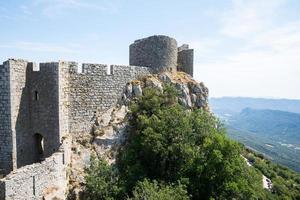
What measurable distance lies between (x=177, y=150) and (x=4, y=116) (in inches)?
494

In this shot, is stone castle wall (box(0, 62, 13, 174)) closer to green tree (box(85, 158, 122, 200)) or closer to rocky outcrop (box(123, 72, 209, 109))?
green tree (box(85, 158, 122, 200))

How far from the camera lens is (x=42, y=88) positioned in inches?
928

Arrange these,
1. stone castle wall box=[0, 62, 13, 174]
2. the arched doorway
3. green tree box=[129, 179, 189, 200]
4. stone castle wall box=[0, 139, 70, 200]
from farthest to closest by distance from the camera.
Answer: the arched doorway → stone castle wall box=[0, 62, 13, 174] → green tree box=[129, 179, 189, 200] → stone castle wall box=[0, 139, 70, 200]

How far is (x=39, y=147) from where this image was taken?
25219mm

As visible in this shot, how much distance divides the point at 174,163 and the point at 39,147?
1034 cm

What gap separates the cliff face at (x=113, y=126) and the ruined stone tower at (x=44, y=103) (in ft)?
2.50

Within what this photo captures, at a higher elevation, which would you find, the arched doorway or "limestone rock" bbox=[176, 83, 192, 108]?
"limestone rock" bbox=[176, 83, 192, 108]

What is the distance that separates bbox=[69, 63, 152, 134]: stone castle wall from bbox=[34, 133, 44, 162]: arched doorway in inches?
101

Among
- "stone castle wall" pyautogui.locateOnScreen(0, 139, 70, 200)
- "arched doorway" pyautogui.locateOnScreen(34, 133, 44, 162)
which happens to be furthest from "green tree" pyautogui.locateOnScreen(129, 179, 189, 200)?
"arched doorway" pyautogui.locateOnScreen(34, 133, 44, 162)

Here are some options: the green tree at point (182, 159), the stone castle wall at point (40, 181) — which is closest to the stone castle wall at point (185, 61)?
the green tree at point (182, 159)

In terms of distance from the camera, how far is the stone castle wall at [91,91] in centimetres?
2500

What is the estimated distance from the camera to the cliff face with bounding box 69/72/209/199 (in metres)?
23.8

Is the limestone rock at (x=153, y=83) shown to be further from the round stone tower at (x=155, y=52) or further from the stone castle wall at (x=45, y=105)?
the stone castle wall at (x=45, y=105)

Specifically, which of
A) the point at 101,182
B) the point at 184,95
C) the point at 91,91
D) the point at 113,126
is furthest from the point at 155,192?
the point at 184,95
